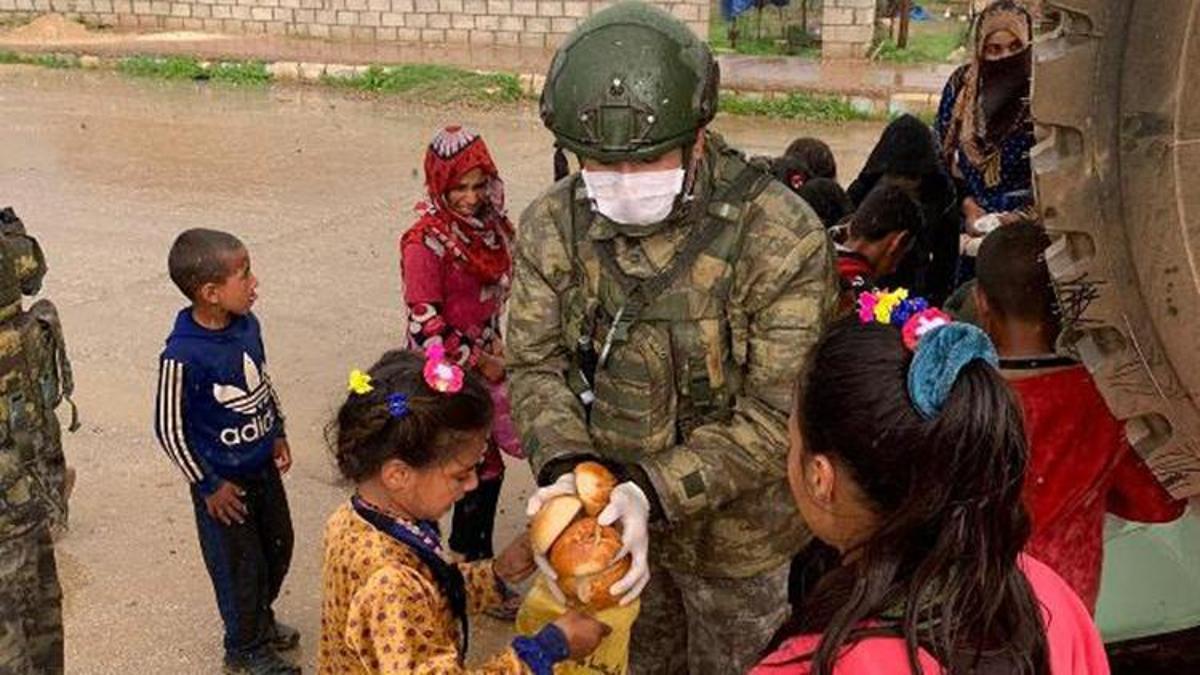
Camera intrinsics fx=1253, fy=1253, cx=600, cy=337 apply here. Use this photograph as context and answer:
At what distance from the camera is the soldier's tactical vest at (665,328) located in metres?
2.56

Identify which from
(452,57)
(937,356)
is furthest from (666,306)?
(452,57)

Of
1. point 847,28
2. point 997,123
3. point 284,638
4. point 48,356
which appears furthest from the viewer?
point 847,28

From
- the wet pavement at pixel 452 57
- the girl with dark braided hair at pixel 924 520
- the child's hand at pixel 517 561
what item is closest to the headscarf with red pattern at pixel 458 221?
the child's hand at pixel 517 561

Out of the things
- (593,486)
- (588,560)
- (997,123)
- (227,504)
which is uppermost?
(997,123)

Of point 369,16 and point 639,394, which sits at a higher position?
point 369,16

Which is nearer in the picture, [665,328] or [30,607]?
[665,328]

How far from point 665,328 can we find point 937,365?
3.56ft

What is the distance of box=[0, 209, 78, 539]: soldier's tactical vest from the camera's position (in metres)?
2.85

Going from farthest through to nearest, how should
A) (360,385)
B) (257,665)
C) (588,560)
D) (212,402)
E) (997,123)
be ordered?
A: (997,123) → (257,665) → (212,402) → (360,385) → (588,560)

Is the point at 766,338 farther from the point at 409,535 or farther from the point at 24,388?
the point at 24,388

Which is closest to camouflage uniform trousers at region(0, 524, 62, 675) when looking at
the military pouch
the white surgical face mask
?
the military pouch

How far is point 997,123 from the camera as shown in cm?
378

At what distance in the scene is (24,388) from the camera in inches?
115

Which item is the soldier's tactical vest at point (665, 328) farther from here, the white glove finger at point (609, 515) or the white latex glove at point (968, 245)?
the white latex glove at point (968, 245)
